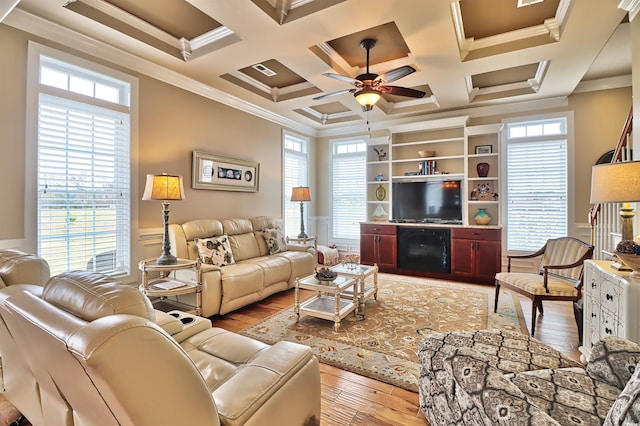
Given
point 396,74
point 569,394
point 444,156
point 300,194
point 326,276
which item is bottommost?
point 569,394

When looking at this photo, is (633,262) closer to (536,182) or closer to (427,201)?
(536,182)

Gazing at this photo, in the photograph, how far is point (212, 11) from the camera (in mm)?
2580

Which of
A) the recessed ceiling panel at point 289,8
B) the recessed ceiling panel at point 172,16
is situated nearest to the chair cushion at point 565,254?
the recessed ceiling panel at point 289,8

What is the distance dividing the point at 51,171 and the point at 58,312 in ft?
8.97

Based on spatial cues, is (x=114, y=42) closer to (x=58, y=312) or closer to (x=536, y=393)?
(x=58, y=312)

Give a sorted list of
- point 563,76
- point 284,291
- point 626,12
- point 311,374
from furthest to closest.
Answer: point 284,291 → point 563,76 → point 626,12 → point 311,374

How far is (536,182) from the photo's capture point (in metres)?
4.82

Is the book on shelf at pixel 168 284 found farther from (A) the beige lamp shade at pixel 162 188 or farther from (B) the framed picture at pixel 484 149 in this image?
(B) the framed picture at pixel 484 149

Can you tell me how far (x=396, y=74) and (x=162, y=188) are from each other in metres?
2.61

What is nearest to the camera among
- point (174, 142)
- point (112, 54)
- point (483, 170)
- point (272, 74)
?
point (112, 54)

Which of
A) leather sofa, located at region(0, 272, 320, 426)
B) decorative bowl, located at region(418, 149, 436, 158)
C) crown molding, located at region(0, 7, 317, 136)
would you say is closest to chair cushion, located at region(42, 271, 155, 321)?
leather sofa, located at region(0, 272, 320, 426)

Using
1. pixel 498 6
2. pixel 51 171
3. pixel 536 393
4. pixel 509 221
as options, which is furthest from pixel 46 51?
pixel 509 221

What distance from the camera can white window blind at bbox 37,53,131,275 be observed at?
2.80m

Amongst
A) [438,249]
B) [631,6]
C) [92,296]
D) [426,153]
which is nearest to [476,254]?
[438,249]
